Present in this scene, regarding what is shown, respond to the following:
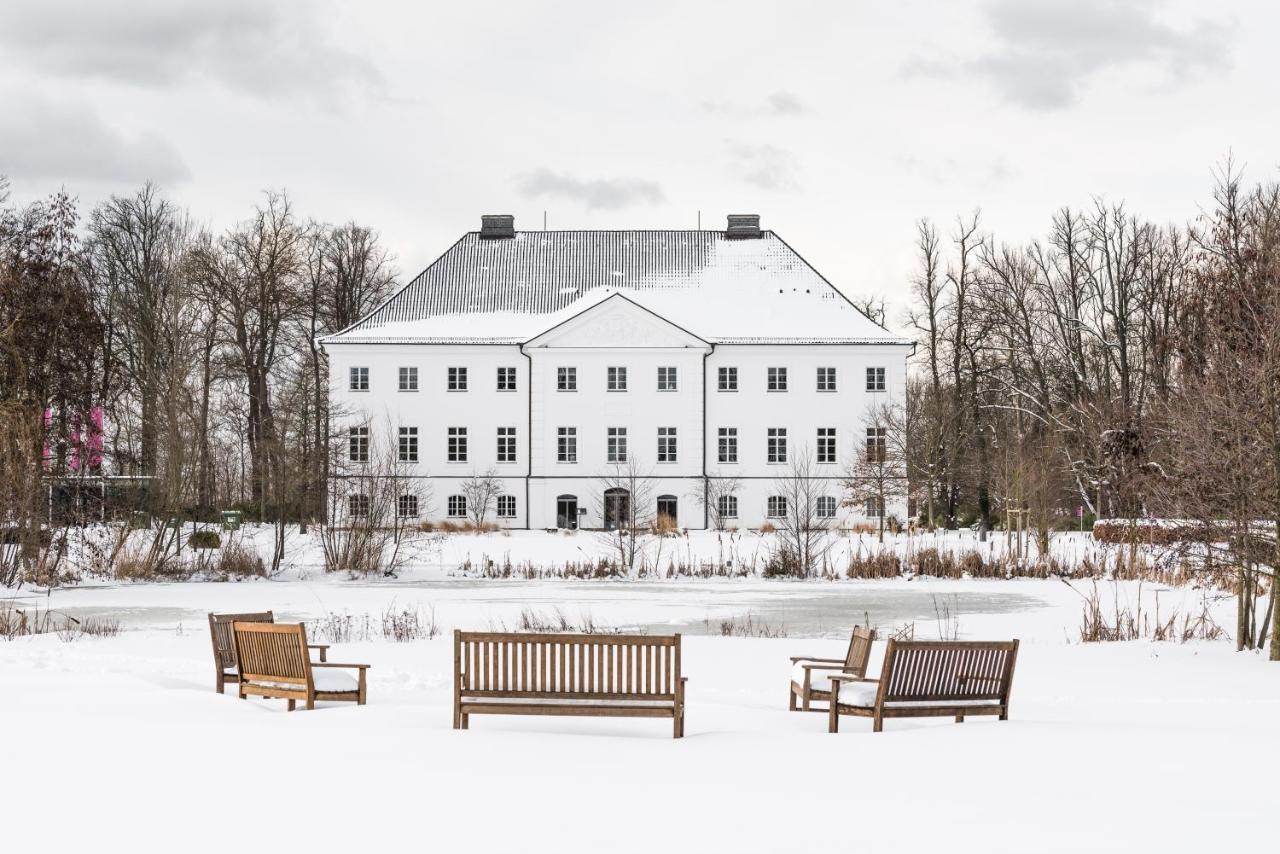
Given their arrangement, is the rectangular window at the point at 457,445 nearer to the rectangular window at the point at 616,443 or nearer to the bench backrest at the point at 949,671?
the rectangular window at the point at 616,443

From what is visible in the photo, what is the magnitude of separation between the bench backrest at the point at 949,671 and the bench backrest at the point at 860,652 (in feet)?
1.96

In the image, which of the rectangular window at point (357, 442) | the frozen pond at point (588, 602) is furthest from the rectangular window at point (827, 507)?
the frozen pond at point (588, 602)

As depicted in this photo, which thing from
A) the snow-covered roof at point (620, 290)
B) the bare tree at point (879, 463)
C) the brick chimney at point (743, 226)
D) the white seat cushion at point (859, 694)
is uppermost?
the brick chimney at point (743, 226)

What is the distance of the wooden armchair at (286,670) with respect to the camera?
1083 centimetres

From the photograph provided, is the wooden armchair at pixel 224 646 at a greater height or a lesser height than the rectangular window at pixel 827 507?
lesser

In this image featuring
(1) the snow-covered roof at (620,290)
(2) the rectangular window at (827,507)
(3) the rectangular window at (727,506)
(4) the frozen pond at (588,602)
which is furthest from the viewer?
(1) the snow-covered roof at (620,290)

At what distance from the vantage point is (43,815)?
732 centimetres

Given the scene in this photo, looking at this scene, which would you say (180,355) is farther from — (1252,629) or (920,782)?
(920,782)

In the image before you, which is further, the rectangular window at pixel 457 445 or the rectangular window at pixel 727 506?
the rectangular window at pixel 457 445

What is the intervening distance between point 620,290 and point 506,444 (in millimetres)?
6843

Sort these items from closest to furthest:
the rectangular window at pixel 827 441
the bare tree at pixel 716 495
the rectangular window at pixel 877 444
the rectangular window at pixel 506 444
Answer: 1. the rectangular window at pixel 877 444
2. the bare tree at pixel 716 495
3. the rectangular window at pixel 506 444
4. the rectangular window at pixel 827 441

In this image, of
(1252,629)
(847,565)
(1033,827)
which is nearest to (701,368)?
(847,565)

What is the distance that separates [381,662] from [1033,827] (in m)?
7.95

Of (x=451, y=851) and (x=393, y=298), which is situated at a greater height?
(x=393, y=298)
